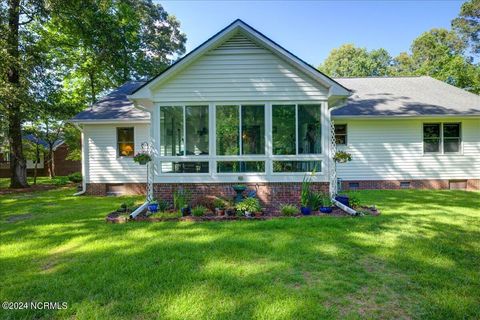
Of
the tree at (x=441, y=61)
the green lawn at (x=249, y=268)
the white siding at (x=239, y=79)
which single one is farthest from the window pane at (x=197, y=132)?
the tree at (x=441, y=61)

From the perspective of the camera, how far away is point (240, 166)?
8250 mm

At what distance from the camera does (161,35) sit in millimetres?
25922

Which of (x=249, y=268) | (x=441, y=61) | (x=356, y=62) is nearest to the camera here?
(x=249, y=268)

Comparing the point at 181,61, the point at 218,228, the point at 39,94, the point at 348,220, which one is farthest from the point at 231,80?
the point at 39,94

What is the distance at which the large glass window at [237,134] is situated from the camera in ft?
27.1

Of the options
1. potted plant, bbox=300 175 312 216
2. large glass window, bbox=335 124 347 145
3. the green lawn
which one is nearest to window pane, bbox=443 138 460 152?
large glass window, bbox=335 124 347 145

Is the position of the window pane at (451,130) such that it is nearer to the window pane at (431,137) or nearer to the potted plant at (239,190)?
the window pane at (431,137)

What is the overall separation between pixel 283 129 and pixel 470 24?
2763cm

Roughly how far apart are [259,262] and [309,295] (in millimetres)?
1093

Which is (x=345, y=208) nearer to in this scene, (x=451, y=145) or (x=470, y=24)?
(x=451, y=145)

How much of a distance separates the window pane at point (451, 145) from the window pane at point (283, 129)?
8.48 meters

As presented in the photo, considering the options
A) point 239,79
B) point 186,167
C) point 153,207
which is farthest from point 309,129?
point 153,207

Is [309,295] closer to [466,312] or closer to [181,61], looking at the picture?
[466,312]

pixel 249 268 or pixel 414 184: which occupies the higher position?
pixel 414 184
